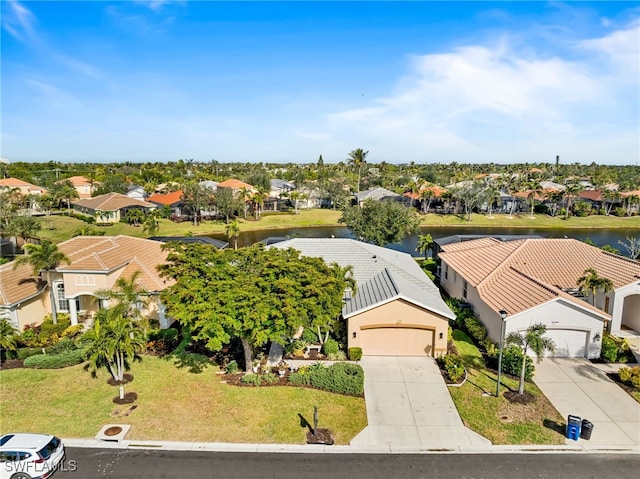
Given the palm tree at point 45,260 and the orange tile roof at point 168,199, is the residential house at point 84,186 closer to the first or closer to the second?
the orange tile roof at point 168,199

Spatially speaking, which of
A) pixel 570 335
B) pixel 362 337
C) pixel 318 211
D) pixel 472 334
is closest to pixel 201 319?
pixel 362 337

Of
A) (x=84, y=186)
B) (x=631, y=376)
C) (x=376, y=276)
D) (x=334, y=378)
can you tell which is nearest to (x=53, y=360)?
(x=334, y=378)

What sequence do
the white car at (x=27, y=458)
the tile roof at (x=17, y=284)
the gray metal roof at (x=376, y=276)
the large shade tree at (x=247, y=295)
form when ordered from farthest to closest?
the tile roof at (x=17, y=284) → the gray metal roof at (x=376, y=276) → the large shade tree at (x=247, y=295) → the white car at (x=27, y=458)

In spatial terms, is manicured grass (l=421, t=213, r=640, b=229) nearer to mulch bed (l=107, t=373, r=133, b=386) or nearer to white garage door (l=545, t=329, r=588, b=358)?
white garage door (l=545, t=329, r=588, b=358)

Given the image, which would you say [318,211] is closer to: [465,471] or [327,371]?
[327,371]

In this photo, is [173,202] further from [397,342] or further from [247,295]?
[247,295]

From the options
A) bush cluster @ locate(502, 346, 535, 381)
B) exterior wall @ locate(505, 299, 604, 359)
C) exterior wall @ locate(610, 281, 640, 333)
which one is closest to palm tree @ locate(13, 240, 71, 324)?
bush cluster @ locate(502, 346, 535, 381)

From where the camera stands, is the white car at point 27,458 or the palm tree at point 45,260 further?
the palm tree at point 45,260

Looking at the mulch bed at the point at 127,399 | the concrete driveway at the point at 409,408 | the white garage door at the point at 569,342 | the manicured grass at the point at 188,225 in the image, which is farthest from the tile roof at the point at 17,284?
the manicured grass at the point at 188,225
